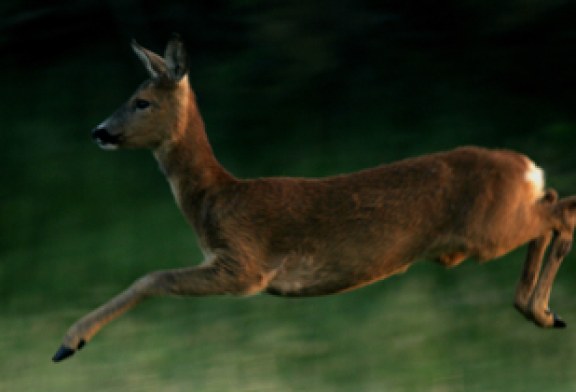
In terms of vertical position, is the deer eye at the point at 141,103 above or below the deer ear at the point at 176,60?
below

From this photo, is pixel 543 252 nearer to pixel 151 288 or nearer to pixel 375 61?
pixel 151 288

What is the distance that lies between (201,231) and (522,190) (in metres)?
1.50

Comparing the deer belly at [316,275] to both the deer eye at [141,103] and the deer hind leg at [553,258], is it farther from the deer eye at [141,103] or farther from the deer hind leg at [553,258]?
the deer eye at [141,103]

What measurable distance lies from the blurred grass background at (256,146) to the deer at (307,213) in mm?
1337

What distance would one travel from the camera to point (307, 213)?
7211mm

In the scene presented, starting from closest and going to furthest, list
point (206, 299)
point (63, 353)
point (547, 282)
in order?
point (63, 353) < point (547, 282) < point (206, 299)

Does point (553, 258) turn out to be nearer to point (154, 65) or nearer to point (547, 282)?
point (547, 282)

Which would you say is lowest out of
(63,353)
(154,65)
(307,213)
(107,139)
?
(63,353)

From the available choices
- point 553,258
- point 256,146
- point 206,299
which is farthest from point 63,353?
point 256,146

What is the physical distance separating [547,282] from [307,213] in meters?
1.25

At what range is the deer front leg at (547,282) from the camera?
7.53 metres

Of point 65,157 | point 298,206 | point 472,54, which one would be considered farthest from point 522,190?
point 65,157

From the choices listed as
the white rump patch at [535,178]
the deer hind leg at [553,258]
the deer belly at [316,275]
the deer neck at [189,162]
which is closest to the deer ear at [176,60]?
the deer neck at [189,162]

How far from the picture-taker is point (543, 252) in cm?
762
